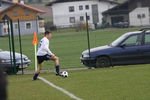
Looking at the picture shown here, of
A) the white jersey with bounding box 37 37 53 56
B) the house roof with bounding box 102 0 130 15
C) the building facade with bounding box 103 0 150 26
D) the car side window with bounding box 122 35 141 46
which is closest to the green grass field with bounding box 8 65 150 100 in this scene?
the white jersey with bounding box 37 37 53 56

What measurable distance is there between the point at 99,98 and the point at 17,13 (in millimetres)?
72318

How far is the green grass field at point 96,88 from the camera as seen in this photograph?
9.60m

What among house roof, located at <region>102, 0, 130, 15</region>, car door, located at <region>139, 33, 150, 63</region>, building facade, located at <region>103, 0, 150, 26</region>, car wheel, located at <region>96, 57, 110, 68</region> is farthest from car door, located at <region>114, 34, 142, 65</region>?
house roof, located at <region>102, 0, 130, 15</region>

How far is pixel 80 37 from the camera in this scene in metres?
41.9

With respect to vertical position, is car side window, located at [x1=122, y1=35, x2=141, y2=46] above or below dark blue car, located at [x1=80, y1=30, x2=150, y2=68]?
above

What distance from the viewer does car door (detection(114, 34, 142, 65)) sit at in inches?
693

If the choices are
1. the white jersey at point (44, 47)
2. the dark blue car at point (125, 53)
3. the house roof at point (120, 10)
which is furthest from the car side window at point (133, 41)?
the house roof at point (120, 10)

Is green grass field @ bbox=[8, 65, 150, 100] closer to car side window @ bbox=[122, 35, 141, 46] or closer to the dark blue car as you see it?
the dark blue car

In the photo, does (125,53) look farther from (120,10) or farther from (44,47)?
(120,10)

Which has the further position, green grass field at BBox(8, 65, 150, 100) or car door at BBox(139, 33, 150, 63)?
car door at BBox(139, 33, 150, 63)

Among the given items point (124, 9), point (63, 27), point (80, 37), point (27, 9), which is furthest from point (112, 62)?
point (124, 9)

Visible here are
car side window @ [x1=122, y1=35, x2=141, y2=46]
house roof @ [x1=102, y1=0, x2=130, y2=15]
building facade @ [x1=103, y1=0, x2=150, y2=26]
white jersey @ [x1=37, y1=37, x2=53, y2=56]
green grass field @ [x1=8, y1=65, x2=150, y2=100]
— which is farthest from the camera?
house roof @ [x1=102, y1=0, x2=130, y2=15]

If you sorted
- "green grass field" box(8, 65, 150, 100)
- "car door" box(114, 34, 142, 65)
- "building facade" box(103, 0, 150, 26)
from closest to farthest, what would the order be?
"green grass field" box(8, 65, 150, 100) → "car door" box(114, 34, 142, 65) → "building facade" box(103, 0, 150, 26)

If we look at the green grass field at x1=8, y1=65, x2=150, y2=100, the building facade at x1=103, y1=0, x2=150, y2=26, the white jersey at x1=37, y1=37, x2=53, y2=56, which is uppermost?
the building facade at x1=103, y1=0, x2=150, y2=26
